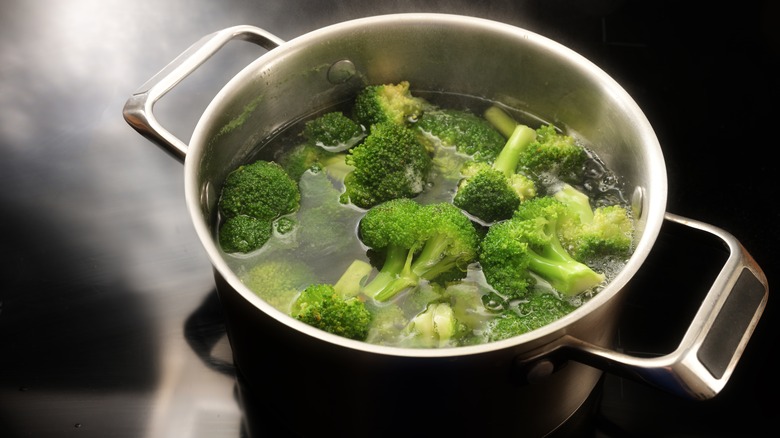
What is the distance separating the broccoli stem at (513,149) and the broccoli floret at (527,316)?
0.31 meters

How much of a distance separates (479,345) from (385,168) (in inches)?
21.4

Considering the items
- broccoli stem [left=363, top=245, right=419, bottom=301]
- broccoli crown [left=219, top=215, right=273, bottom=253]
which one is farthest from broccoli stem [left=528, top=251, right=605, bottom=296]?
broccoli crown [left=219, top=215, right=273, bottom=253]

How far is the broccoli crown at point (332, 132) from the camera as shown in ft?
5.49

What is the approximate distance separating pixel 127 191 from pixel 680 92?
142 centimetres

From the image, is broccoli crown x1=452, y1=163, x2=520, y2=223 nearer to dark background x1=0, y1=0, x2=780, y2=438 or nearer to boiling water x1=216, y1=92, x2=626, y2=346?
boiling water x1=216, y1=92, x2=626, y2=346

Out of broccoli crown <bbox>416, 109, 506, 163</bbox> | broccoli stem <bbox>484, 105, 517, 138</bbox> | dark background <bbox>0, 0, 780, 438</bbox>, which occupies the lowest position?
dark background <bbox>0, 0, 780, 438</bbox>

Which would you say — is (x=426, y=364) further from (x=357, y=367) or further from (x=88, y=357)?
(x=88, y=357)

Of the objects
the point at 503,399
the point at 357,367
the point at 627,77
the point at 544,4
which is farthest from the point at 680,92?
the point at 357,367

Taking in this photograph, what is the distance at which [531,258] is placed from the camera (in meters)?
1.40

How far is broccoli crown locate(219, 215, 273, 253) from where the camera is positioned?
1459 millimetres

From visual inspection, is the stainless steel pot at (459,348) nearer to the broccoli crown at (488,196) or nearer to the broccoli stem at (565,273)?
the broccoli stem at (565,273)

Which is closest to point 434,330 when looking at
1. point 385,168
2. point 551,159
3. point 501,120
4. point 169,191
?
point 385,168

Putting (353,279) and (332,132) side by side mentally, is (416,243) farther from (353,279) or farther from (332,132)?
(332,132)

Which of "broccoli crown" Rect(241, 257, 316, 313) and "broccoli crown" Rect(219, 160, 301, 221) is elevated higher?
"broccoli crown" Rect(219, 160, 301, 221)
